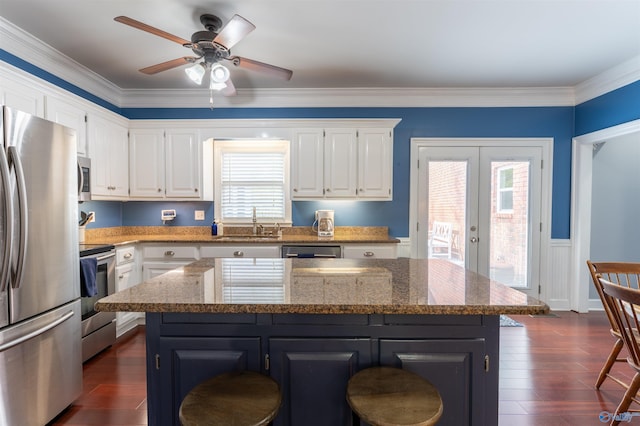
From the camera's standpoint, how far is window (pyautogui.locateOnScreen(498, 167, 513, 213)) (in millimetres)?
4051

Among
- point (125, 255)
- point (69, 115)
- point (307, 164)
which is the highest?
point (69, 115)

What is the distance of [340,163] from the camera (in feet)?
12.3

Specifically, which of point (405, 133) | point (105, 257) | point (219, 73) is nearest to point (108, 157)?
point (105, 257)

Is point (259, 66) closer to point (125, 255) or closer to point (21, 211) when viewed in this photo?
point (21, 211)

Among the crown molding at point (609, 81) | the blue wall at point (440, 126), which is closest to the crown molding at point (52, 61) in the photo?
the blue wall at point (440, 126)

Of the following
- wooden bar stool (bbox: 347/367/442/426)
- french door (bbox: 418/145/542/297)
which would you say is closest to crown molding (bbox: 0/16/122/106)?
wooden bar stool (bbox: 347/367/442/426)

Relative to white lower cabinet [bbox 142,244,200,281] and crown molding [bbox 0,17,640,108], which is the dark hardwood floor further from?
crown molding [bbox 0,17,640,108]

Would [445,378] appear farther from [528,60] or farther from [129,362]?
[528,60]

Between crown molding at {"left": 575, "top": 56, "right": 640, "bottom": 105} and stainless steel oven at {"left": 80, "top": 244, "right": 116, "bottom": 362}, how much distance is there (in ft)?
17.7

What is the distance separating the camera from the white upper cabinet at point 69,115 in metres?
2.66

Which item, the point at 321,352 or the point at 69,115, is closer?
the point at 321,352

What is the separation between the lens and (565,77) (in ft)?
11.9

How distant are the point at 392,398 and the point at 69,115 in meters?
3.42

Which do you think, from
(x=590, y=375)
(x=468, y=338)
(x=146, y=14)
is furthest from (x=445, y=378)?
(x=146, y=14)
